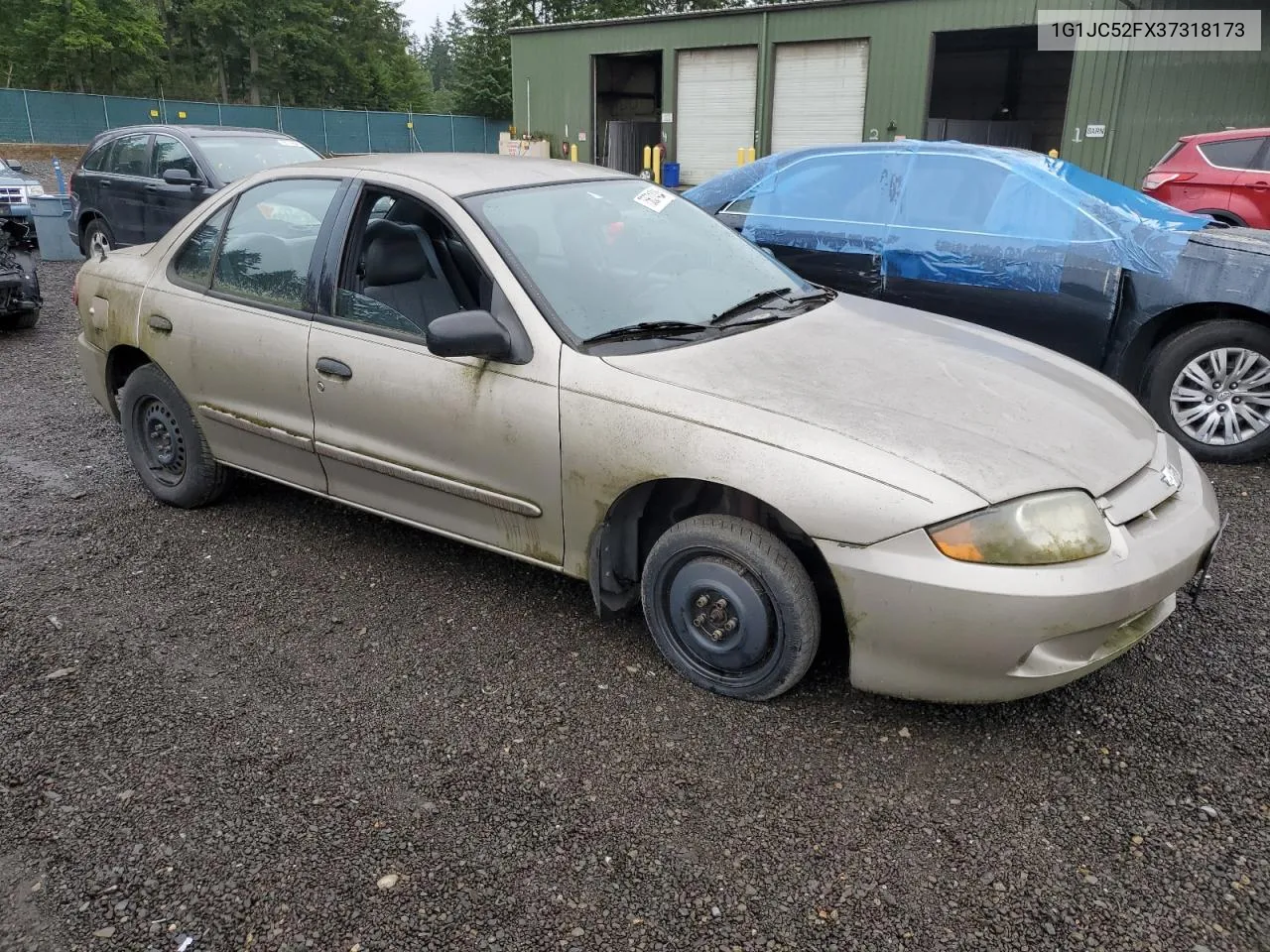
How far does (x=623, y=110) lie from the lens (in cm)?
2620

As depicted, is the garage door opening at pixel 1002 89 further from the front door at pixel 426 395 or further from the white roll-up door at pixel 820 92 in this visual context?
the front door at pixel 426 395

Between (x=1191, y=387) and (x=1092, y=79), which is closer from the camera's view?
(x=1191, y=387)

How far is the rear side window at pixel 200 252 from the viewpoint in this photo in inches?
161

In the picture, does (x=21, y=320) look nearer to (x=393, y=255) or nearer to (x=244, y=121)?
(x=393, y=255)

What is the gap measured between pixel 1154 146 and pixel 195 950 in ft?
63.4

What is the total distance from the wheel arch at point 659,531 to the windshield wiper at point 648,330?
0.51 meters

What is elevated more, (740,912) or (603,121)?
(603,121)

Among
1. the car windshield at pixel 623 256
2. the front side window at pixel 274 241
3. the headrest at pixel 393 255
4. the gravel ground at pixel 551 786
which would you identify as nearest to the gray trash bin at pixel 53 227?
the front side window at pixel 274 241

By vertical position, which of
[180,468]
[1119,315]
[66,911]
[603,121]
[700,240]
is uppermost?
[603,121]

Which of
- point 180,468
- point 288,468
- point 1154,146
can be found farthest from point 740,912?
point 1154,146

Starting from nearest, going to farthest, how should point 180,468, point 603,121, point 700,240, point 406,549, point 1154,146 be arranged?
1. point 700,240
2. point 406,549
3. point 180,468
4. point 1154,146
5. point 603,121

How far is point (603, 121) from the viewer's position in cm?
2517

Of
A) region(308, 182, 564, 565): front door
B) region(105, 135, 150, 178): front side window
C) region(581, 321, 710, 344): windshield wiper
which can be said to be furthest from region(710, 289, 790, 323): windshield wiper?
region(105, 135, 150, 178): front side window

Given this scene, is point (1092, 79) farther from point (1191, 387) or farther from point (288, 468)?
point (288, 468)
